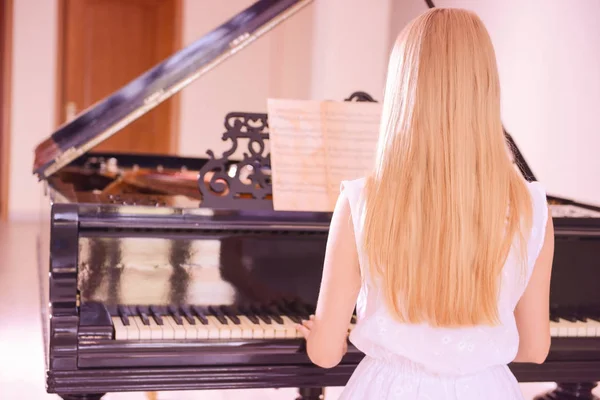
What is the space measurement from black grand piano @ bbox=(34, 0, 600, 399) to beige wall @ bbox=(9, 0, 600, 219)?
2.59 metres

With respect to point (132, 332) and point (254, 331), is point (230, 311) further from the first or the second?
point (132, 332)

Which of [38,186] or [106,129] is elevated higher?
[106,129]

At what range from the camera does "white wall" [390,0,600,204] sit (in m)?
4.97

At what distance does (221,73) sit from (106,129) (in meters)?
7.25

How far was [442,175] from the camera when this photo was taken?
1.47 metres

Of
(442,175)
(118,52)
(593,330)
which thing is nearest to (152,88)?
(442,175)

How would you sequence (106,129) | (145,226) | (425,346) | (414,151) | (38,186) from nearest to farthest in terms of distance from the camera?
(414,151) → (425,346) → (145,226) → (106,129) → (38,186)

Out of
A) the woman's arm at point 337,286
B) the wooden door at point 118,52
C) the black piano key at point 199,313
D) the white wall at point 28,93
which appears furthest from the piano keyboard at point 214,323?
the wooden door at point 118,52

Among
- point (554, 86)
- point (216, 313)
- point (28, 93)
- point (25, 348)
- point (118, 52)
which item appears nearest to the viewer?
point (216, 313)

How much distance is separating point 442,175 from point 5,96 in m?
8.76

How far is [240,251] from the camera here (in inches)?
96.3

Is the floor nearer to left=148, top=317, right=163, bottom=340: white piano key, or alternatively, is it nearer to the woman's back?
left=148, top=317, right=163, bottom=340: white piano key

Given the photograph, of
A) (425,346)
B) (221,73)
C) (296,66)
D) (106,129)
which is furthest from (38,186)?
(425,346)

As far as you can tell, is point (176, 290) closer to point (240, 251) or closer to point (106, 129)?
point (240, 251)
